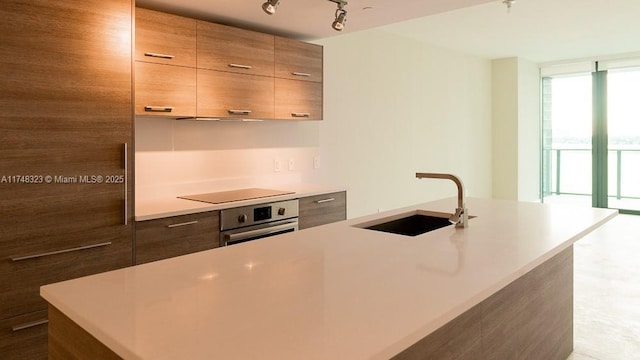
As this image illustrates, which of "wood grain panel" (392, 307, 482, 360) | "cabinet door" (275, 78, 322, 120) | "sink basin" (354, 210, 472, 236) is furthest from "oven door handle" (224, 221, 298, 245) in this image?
"wood grain panel" (392, 307, 482, 360)

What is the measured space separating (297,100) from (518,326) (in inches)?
101

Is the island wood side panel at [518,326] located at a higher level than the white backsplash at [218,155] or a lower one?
lower

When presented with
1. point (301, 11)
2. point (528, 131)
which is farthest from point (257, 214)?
point (528, 131)

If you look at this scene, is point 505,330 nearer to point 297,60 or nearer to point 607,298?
point 607,298

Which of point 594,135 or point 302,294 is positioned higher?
point 594,135

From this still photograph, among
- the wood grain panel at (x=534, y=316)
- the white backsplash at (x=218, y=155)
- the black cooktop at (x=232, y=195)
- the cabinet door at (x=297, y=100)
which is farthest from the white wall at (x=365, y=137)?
the wood grain panel at (x=534, y=316)

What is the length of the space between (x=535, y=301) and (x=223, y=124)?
8.60 feet

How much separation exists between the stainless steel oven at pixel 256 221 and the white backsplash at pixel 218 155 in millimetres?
631

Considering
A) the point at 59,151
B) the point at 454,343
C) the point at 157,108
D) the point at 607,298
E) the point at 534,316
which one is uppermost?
the point at 157,108

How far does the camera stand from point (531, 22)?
5.25 m

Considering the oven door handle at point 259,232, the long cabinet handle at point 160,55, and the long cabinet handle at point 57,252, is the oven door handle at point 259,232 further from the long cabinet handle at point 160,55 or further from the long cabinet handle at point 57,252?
the long cabinet handle at point 160,55

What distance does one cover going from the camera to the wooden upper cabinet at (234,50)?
10.5ft

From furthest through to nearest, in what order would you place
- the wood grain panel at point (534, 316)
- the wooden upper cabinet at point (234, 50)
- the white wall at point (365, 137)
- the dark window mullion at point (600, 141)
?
the dark window mullion at point (600, 141), the white wall at point (365, 137), the wooden upper cabinet at point (234, 50), the wood grain panel at point (534, 316)

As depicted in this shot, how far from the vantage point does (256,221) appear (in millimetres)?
3264
